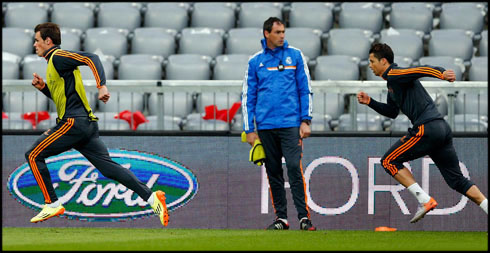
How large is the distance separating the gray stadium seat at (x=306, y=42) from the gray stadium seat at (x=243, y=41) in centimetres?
44

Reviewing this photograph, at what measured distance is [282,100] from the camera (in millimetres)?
9484

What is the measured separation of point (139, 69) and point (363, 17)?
371cm

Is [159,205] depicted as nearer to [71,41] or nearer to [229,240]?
[229,240]

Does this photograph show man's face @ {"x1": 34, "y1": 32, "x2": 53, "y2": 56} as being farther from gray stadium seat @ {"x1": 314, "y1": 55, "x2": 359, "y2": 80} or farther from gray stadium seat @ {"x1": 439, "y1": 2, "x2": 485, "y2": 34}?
gray stadium seat @ {"x1": 439, "y1": 2, "x2": 485, "y2": 34}

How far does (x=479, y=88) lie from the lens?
10.9 meters

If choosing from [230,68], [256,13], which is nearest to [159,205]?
[230,68]

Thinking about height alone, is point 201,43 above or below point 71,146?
above

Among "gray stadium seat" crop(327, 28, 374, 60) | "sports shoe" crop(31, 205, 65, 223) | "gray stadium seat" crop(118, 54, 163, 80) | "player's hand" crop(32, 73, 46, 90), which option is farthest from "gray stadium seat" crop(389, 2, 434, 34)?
"sports shoe" crop(31, 205, 65, 223)

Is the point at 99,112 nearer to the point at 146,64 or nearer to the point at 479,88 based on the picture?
the point at 146,64

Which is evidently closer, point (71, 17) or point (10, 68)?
point (10, 68)

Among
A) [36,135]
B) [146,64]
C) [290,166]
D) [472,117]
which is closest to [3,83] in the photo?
[36,135]

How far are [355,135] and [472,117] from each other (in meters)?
1.37

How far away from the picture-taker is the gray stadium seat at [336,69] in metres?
12.8

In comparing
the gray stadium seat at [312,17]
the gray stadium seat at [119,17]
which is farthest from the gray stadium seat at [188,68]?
the gray stadium seat at [312,17]
